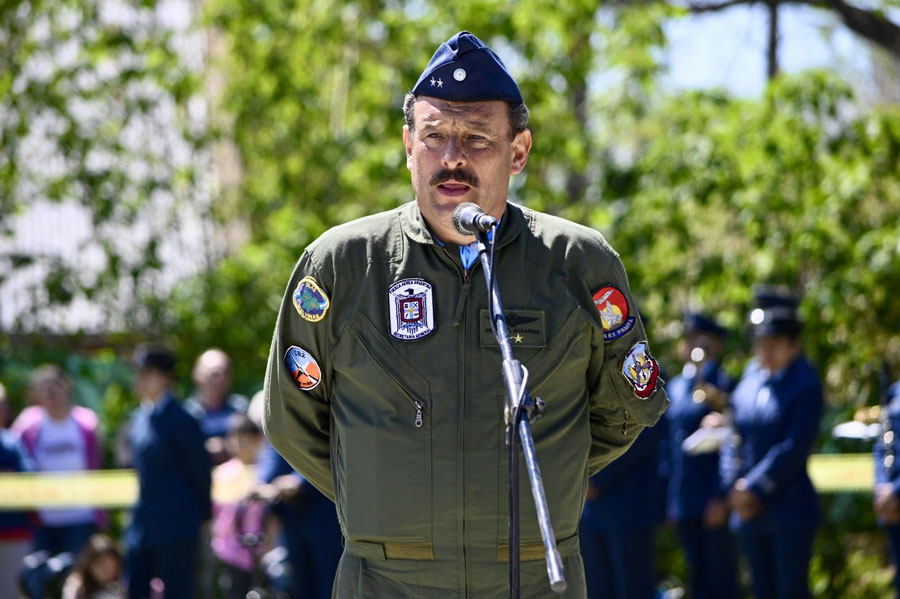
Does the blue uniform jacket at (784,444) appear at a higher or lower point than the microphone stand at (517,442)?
lower

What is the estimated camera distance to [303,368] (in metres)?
3.24

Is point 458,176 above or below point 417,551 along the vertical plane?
above

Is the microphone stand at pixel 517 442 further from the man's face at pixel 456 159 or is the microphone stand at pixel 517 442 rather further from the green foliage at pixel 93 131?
the green foliage at pixel 93 131

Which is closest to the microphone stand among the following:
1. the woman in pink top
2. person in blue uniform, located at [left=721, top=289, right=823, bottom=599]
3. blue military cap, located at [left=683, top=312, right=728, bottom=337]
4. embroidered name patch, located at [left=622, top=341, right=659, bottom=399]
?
embroidered name patch, located at [left=622, top=341, right=659, bottom=399]

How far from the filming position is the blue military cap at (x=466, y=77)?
319 centimetres

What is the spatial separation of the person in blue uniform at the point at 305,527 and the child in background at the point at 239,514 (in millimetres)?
711

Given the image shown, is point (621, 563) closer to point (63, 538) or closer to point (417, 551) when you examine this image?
point (63, 538)

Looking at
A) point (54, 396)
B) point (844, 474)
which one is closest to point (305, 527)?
point (54, 396)

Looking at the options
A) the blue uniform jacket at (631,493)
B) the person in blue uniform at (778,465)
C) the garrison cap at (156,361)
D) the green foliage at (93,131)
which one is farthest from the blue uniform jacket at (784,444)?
the green foliage at (93,131)

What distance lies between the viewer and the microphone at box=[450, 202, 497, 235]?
114 inches

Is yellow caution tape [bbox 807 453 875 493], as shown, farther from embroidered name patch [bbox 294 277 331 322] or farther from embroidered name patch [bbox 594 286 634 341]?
embroidered name patch [bbox 294 277 331 322]

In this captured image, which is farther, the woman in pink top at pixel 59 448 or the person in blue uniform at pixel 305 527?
the woman in pink top at pixel 59 448

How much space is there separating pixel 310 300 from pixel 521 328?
51cm

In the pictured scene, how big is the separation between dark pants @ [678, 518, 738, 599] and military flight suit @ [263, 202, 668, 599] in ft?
19.0
